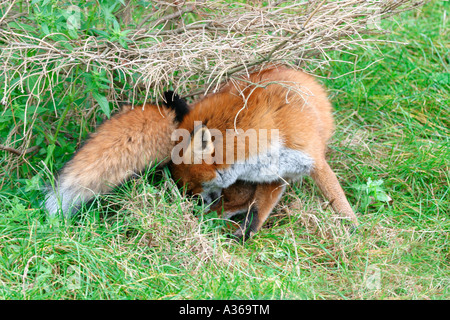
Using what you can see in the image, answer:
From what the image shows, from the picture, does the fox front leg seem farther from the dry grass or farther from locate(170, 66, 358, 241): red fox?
the dry grass

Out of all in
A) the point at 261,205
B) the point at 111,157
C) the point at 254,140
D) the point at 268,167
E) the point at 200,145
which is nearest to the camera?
the point at 111,157

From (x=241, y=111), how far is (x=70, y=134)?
167cm

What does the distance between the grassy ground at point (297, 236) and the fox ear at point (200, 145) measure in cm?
36

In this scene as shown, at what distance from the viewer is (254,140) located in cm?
411

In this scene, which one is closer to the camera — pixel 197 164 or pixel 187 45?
pixel 197 164

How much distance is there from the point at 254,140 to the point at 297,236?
89 centimetres

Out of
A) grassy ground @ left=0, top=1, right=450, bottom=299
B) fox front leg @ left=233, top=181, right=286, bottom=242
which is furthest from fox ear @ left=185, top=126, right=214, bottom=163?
fox front leg @ left=233, top=181, right=286, bottom=242

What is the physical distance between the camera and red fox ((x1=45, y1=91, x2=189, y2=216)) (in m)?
3.82

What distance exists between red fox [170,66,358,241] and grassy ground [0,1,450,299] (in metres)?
0.21

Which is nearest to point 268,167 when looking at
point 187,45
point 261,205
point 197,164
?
point 261,205

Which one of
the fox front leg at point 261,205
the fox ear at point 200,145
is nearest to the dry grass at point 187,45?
the fox ear at point 200,145

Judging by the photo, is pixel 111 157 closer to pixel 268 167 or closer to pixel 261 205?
pixel 268 167

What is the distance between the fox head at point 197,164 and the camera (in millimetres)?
3992

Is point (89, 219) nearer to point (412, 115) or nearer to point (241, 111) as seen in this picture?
point (241, 111)
